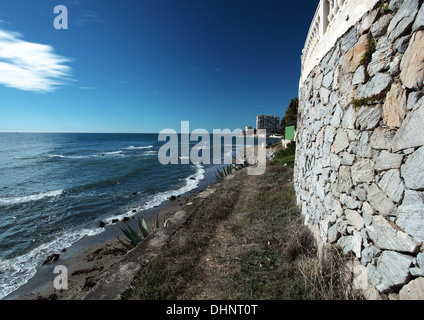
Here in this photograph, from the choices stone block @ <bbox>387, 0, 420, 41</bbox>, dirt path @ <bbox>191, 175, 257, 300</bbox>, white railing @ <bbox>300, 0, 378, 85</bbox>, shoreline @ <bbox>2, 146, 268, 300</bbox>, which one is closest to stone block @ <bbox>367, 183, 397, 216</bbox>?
stone block @ <bbox>387, 0, 420, 41</bbox>

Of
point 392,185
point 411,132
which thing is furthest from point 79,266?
point 411,132

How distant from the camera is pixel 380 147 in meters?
2.21

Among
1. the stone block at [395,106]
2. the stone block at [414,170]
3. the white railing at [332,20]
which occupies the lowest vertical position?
the stone block at [414,170]

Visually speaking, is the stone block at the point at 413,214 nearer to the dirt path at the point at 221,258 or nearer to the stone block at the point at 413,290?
the stone block at the point at 413,290

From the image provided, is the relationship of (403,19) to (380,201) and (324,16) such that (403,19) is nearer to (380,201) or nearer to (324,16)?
(380,201)

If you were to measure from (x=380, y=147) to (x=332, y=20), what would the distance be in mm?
2573

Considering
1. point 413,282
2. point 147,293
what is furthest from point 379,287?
point 147,293

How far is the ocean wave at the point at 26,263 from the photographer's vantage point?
226 inches

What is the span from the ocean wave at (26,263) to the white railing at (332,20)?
9672mm

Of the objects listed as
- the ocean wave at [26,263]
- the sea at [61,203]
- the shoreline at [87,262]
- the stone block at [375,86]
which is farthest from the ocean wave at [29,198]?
the stone block at [375,86]

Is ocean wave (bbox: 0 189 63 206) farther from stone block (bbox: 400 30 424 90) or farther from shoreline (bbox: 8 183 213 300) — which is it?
stone block (bbox: 400 30 424 90)

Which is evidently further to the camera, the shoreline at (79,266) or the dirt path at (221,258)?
the shoreline at (79,266)

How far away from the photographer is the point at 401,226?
76.4 inches
